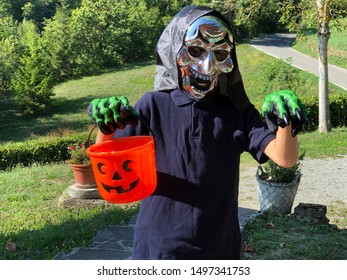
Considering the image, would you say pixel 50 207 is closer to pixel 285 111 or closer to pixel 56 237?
pixel 56 237

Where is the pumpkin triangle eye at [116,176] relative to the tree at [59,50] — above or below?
above

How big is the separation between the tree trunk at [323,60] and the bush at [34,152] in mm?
6458

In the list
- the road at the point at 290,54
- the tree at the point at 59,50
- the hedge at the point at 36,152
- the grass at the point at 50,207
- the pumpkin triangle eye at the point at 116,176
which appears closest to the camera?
the pumpkin triangle eye at the point at 116,176

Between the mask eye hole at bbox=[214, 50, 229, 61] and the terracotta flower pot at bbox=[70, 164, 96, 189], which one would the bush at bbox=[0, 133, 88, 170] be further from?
the mask eye hole at bbox=[214, 50, 229, 61]

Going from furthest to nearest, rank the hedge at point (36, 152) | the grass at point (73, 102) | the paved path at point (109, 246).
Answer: the grass at point (73, 102), the hedge at point (36, 152), the paved path at point (109, 246)

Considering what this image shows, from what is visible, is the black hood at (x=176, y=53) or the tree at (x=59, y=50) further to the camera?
the tree at (x=59, y=50)

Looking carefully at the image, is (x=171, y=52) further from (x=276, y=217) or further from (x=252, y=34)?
(x=252, y=34)

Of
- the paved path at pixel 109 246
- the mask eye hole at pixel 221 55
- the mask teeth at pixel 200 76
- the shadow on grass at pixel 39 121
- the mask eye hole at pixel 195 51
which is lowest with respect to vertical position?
the shadow on grass at pixel 39 121

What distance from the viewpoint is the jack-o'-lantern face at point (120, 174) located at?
2055 mm

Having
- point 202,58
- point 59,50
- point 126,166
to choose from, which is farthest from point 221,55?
point 59,50

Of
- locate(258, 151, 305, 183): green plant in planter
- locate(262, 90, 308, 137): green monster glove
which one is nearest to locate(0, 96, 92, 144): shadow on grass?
locate(258, 151, 305, 183): green plant in planter

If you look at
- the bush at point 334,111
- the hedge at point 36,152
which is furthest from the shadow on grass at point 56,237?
the bush at point 334,111

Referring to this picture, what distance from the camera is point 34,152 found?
12203 mm

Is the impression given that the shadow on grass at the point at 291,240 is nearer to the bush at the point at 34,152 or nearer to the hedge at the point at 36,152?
the hedge at the point at 36,152
